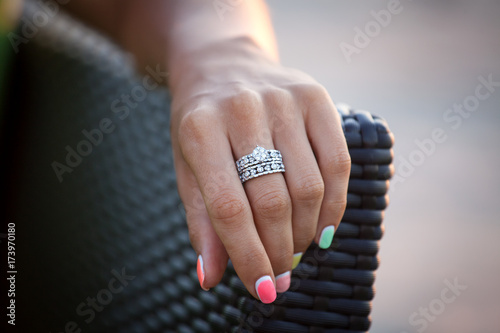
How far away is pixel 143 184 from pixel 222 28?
35 centimetres

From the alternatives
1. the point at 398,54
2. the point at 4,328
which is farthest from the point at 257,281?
the point at 398,54

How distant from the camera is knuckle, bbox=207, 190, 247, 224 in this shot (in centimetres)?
55

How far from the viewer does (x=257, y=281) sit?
574 millimetres

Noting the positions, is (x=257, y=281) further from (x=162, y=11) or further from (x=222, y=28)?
(x=162, y=11)

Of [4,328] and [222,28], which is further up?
[222,28]

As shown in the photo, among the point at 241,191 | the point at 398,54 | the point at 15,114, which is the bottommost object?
the point at 241,191

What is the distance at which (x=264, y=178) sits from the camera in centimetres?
57
